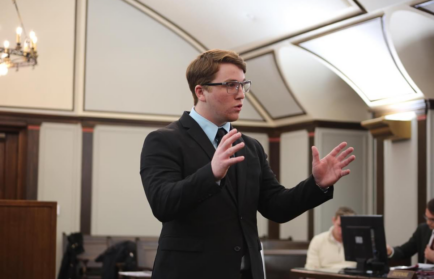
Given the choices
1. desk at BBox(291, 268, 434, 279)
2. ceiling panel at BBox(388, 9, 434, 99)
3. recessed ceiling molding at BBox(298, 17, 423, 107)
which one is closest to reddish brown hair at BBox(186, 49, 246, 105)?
desk at BBox(291, 268, 434, 279)

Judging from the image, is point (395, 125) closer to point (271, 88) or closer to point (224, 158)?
point (271, 88)

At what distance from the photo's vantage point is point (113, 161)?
31.8 feet

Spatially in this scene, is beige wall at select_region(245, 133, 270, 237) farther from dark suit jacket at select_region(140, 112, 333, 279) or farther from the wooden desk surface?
dark suit jacket at select_region(140, 112, 333, 279)

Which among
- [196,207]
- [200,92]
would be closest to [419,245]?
[200,92]

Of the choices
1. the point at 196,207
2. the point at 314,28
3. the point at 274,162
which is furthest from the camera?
the point at 274,162

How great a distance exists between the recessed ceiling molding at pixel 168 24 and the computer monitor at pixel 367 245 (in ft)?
17.5

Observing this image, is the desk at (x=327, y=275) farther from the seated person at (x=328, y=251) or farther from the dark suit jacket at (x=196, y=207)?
the dark suit jacket at (x=196, y=207)

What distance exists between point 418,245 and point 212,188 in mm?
5038

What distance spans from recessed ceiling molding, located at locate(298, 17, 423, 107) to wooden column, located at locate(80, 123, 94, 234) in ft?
11.5

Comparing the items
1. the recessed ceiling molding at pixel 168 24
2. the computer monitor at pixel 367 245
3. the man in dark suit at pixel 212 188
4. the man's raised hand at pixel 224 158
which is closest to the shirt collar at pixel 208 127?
the man in dark suit at pixel 212 188

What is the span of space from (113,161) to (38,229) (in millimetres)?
5347

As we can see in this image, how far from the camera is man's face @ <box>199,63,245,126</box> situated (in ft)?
6.76

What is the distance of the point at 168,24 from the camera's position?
10.0 meters

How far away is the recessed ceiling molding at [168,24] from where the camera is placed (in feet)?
32.2
